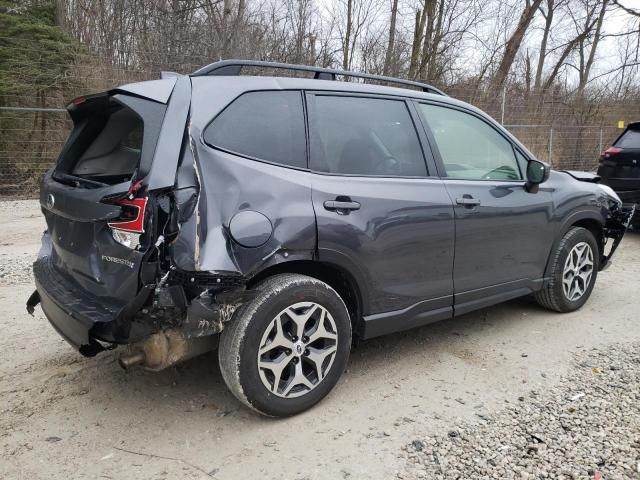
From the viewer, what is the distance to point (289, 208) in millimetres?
2793

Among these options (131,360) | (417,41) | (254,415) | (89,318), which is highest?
(417,41)

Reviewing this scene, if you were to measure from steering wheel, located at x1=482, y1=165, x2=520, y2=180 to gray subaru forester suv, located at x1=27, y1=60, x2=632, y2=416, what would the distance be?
132mm

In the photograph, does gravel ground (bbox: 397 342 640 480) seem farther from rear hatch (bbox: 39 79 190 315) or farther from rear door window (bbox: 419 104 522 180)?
rear hatch (bbox: 39 79 190 315)

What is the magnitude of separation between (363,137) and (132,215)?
4.96ft

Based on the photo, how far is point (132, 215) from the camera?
2.51 meters

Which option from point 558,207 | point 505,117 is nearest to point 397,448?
point 558,207

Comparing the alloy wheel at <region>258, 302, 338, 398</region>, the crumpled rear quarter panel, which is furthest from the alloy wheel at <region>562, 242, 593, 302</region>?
the crumpled rear quarter panel

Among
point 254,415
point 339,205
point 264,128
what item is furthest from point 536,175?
point 254,415

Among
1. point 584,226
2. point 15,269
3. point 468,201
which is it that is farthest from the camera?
point 15,269

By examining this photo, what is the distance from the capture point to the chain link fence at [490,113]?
10523 mm

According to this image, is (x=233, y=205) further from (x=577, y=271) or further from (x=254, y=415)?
(x=577, y=271)

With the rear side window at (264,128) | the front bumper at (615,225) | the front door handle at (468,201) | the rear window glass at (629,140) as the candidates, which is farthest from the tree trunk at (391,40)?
the rear side window at (264,128)

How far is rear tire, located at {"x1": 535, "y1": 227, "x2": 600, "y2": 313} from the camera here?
4.39 m

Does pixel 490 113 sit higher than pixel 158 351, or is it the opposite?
pixel 490 113
